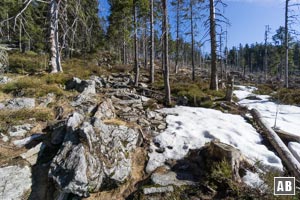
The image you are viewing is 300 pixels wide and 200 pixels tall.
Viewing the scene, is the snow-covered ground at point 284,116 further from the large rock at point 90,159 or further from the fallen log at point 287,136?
the large rock at point 90,159

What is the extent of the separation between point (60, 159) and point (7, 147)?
178cm

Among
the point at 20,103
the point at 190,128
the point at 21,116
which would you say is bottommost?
the point at 190,128

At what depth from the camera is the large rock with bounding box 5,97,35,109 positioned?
6.88 m

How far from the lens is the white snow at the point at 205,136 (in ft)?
17.4

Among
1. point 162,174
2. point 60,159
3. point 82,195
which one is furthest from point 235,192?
point 60,159

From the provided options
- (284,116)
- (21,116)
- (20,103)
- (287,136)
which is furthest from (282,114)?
(20,103)

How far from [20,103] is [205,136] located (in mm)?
6107

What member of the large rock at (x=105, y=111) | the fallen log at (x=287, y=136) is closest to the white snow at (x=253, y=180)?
the fallen log at (x=287, y=136)

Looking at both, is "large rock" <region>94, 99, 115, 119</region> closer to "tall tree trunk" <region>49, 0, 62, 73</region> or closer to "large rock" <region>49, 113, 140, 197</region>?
"large rock" <region>49, 113, 140, 197</region>

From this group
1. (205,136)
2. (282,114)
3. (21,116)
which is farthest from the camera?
(282,114)

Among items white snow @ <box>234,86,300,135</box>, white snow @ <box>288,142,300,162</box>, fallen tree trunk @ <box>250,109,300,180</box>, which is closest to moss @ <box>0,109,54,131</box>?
fallen tree trunk @ <box>250,109,300,180</box>

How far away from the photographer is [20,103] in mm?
7027

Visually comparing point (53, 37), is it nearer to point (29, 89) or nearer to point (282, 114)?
point (29, 89)

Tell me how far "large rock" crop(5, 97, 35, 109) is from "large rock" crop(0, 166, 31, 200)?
302 cm
